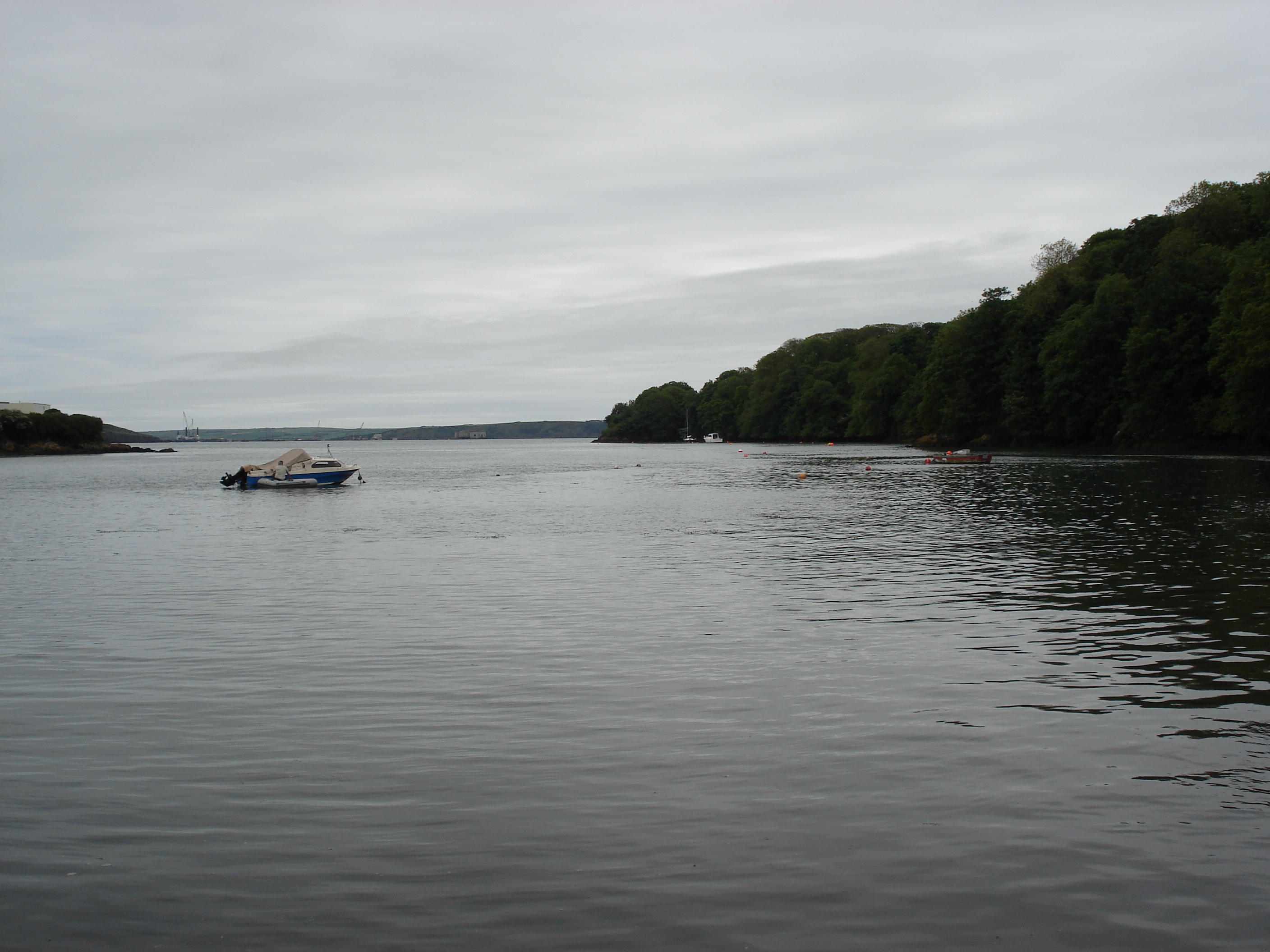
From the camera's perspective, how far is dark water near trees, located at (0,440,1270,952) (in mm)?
6277

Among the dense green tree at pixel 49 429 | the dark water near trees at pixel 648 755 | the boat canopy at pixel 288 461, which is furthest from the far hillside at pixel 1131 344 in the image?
the dense green tree at pixel 49 429

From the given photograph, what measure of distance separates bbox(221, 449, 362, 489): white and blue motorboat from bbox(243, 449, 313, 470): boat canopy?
0.11 feet

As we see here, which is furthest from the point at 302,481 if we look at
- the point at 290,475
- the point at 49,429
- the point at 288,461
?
the point at 49,429

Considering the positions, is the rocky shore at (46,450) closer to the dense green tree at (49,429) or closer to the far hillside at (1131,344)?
the dense green tree at (49,429)

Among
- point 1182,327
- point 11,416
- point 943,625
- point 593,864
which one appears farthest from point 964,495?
point 11,416

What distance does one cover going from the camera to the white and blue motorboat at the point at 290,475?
6881 cm

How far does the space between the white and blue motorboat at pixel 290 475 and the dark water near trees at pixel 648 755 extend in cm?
4563

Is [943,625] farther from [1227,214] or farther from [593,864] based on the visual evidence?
[1227,214]

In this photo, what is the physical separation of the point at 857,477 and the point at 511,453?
421ft

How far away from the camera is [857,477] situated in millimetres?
64250

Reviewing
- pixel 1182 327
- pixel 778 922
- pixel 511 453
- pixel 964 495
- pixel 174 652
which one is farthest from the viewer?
pixel 511 453

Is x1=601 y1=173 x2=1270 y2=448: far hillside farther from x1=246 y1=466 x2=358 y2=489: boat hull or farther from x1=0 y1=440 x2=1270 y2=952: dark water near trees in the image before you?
x1=246 y1=466 x2=358 y2=489: boat hull

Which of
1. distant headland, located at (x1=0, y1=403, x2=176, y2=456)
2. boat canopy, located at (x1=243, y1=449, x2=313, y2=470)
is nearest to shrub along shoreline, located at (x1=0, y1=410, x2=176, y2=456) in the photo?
distant headland, located at (x1=0, y1=403, x2=176, y2=456)

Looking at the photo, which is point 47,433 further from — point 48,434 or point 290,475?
point 290,475
